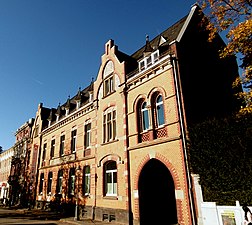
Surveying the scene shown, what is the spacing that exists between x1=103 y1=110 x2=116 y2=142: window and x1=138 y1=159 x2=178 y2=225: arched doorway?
403 centimetres

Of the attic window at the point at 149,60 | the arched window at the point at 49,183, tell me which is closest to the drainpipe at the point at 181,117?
the attic window at the point at 149,60

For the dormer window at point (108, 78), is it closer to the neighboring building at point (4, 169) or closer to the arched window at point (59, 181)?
the arched window at point (59, 181)

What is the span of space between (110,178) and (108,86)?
7.34m

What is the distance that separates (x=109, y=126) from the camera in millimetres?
16594

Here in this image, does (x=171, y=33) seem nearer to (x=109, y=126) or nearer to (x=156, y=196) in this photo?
Answer: (x=109, y=126)

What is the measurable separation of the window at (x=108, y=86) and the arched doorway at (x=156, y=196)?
23.1ft

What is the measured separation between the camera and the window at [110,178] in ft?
48.8

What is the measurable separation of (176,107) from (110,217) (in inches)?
336

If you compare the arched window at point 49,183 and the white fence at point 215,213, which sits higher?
the arched window at point 49,183

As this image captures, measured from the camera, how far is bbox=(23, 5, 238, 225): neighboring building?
1164 centimetres

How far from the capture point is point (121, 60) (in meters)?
17.4

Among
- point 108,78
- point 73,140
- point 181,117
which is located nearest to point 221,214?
point 181,117

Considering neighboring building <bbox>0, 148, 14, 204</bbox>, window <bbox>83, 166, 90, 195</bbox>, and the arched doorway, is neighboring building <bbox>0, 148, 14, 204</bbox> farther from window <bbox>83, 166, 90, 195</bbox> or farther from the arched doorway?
the arched doorway

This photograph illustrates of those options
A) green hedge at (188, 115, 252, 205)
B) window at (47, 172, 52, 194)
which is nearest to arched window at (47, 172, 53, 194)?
window at (47, 172, 52, 194)
